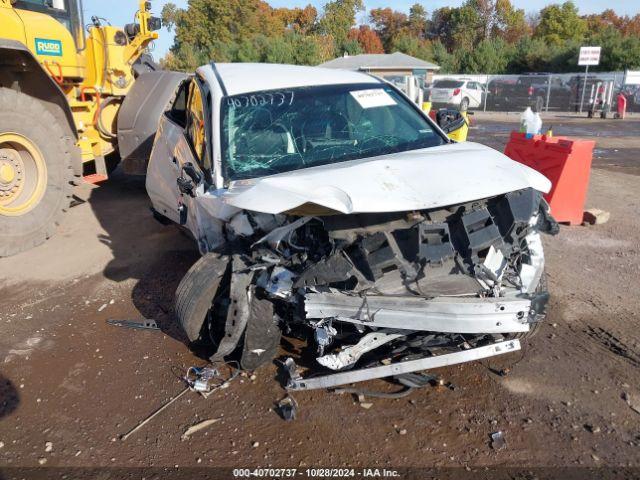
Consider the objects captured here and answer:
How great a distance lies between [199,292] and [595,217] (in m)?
5.33

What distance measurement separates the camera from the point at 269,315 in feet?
10.7

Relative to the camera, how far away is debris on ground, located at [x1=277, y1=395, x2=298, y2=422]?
3100 mm

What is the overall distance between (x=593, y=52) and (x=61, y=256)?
2804 cm

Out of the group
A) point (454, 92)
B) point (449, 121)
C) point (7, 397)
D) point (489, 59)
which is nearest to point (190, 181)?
point (7, 397)

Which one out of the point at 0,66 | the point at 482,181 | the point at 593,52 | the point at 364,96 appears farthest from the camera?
the point at 593,52

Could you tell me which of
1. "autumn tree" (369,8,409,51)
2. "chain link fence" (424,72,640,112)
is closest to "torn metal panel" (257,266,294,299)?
"chain link fence" (424,72,640,112)

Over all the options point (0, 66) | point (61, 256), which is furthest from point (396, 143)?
point (0, 66)

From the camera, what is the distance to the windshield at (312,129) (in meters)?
3.85

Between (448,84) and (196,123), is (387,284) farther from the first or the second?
(448,84)

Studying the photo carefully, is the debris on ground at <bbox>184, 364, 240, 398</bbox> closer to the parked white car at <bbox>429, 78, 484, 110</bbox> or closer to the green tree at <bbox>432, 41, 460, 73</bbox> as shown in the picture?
the parked white car at <bbox>429, 78, 484, 110</bbox>

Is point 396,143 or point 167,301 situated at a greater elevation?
point 396,143

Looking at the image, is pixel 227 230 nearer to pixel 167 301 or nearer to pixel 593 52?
pixel 167 301

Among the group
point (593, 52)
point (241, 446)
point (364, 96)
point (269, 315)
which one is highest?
point (593, 52)

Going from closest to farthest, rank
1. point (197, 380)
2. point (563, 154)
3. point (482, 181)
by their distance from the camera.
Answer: point (482, 181)
point (197, 380)
point (563, 154)
